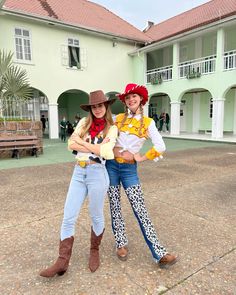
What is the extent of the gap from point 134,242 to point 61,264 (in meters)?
0.97

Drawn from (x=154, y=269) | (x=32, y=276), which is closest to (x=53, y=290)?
(x=32, y=276)

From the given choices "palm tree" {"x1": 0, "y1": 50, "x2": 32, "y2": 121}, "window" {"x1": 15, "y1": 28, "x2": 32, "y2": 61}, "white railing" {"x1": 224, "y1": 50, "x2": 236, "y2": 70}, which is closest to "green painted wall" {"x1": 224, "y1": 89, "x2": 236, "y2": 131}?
"white railing" {"x1": 224, "y1": 50, "x2": 236, "y2": 70}

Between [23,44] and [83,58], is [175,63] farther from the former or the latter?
[23,44]

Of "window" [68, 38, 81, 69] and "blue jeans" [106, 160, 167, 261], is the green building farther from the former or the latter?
"blue jeans" [106, 160, 167, 261]

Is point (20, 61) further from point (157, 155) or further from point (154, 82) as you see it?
point (157, 155)

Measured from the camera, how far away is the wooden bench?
859cm

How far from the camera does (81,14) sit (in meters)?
17.0

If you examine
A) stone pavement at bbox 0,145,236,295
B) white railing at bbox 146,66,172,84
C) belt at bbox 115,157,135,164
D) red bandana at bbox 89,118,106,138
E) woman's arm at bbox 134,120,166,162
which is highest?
white railing at bbox 146,66,172,84

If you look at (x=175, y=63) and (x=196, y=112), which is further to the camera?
(x=196, y=112)

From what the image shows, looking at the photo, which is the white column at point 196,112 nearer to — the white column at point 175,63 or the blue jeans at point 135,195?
the white column at point 175,63

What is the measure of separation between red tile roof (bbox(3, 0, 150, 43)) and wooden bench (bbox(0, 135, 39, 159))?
796cm

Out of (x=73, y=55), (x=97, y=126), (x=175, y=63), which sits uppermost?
(x=73, y=55)

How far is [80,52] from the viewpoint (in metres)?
15.8

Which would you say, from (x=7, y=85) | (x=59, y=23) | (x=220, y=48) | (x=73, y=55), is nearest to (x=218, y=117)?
(x=220, y=48)
